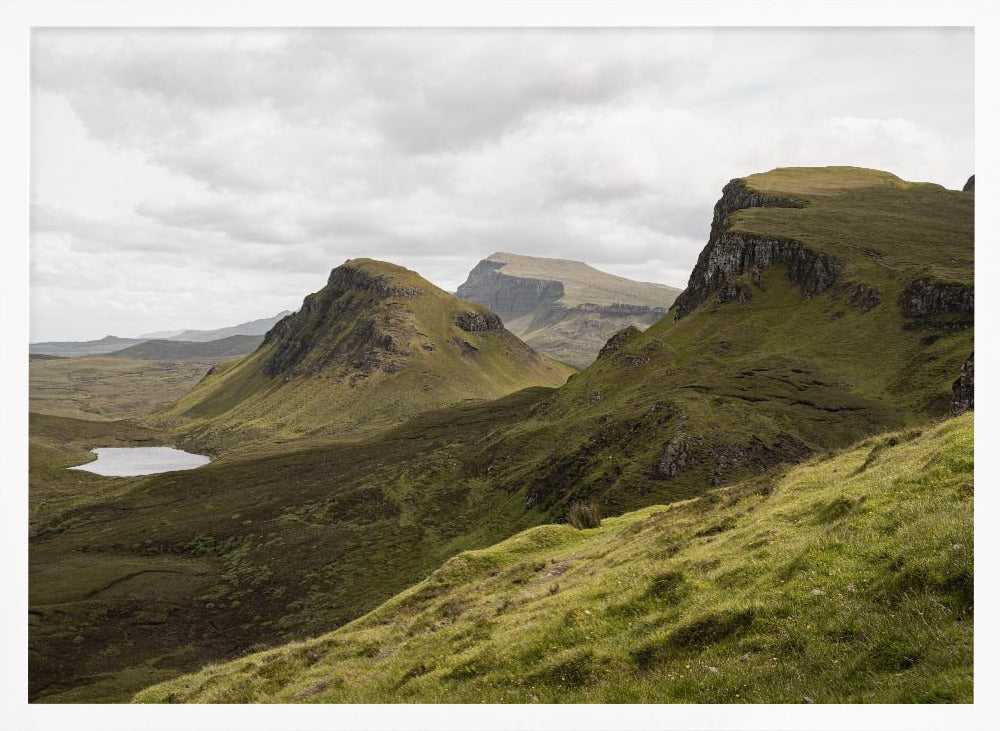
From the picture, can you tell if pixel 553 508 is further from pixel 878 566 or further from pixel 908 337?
pixel 878 566

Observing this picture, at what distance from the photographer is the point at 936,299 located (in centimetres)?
14212

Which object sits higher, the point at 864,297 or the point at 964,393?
the point at 864,297

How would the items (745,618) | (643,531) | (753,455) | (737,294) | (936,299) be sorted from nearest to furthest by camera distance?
(745,618) < (643,531) < (753,455) < (936,299) < (737,294)

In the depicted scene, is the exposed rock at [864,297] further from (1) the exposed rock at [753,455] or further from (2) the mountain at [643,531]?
(1) the exposed rock at [753,455]

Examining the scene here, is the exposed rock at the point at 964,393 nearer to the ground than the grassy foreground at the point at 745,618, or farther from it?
farther from it

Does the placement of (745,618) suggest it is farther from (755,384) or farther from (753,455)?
(755,384)

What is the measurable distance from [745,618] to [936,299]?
153129mm

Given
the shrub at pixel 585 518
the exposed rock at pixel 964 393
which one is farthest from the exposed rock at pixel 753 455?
the shrub at pixel 585 518

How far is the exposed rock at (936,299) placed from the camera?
138875mm

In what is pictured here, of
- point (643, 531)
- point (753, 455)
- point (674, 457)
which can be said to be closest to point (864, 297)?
point (753, 455)

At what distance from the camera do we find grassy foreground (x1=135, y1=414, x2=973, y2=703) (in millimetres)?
15758

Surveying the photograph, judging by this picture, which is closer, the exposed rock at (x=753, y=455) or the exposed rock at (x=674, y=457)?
the exposed rock at (x=753, y=455)

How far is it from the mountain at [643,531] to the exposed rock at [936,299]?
0.49 metres

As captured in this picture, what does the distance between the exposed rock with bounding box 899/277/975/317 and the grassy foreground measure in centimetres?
12949
